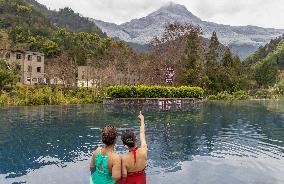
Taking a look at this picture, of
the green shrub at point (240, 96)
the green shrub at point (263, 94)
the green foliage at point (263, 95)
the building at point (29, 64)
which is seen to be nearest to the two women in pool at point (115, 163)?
the green shrub at point (240, 96)

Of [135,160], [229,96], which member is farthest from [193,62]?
[135,160]

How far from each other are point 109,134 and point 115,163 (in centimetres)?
47

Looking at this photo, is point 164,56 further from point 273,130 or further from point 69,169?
point 69,169

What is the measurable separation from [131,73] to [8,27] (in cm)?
4847

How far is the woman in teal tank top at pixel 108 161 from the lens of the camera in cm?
593

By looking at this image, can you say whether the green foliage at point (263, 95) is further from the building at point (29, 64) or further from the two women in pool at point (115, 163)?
the two women in pool at point (115, 163)

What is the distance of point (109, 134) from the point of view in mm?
5902

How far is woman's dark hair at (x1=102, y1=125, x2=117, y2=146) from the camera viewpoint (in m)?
5.88

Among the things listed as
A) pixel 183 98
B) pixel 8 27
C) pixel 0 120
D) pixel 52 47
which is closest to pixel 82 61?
→ pixel 52 47

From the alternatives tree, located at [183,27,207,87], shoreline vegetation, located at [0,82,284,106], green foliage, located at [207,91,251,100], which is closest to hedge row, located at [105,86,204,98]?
shoreline vegetation, located at [0,82,284,106]

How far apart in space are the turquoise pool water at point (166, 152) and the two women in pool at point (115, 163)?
5.98 metres

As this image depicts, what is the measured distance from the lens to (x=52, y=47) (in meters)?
89.7

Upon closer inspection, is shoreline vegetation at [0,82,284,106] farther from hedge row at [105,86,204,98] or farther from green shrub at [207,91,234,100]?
green shrub at [207,91,234,100]

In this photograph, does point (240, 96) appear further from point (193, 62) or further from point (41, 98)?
point (41, 98)
